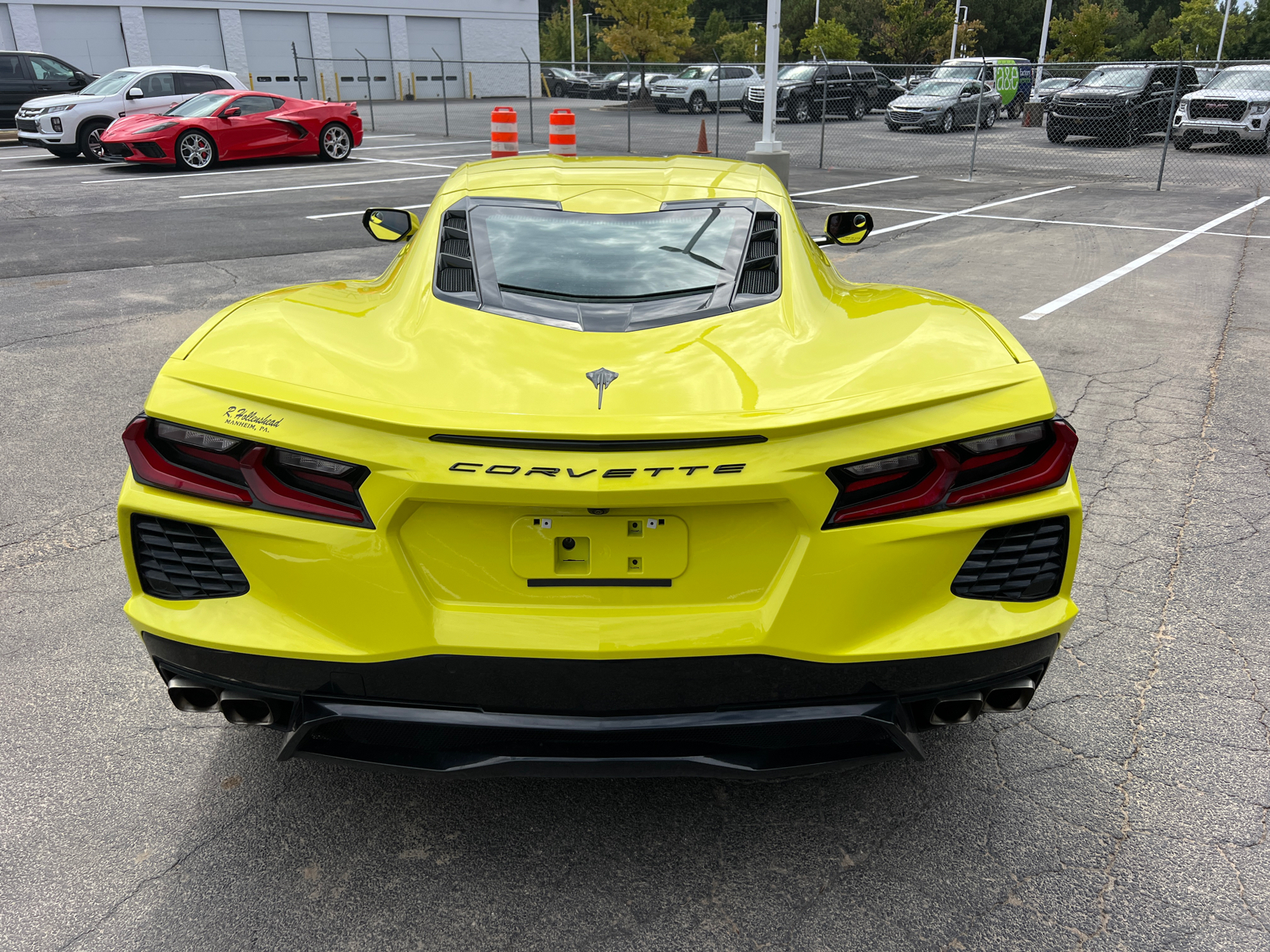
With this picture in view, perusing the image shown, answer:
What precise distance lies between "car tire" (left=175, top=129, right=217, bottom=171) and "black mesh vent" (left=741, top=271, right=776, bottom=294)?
1720 centimetres

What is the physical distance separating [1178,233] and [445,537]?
12.9 meters

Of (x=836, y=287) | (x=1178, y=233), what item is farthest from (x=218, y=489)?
(x=1178, y=233)

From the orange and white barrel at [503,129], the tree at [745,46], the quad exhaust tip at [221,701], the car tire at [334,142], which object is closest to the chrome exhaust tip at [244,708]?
the quad exhaust tip at [221,701]

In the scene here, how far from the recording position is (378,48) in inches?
1700

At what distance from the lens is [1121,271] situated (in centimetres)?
980

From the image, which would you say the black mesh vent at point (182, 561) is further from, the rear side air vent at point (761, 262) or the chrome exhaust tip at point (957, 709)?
the chrome exhaust tip at point (957, 709)

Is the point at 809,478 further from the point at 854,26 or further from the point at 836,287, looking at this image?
the point at 854,26

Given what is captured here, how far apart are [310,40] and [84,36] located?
8.61 metres

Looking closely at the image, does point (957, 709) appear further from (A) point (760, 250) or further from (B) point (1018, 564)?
(A) point (760, 250)

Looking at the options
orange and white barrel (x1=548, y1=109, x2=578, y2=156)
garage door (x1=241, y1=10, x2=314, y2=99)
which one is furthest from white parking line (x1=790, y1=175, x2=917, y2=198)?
garage door (x1=241, y1=10, x2=314, y2=99)

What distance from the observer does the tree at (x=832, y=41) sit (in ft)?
148

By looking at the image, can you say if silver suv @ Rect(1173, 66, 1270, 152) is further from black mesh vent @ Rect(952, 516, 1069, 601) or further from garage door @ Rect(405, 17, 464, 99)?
garage door @ Rect(405, 17, 464, 99)

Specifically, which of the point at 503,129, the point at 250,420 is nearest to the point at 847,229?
the point at 250,420

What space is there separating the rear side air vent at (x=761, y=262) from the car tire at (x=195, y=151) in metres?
17.0
